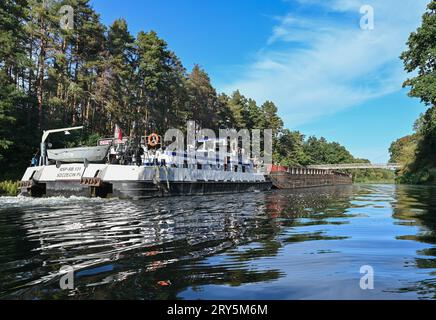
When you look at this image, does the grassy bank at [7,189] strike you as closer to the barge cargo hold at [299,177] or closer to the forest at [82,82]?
the forest at [82,82]

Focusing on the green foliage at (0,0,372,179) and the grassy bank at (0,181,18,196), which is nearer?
the grassy bank at (0,181,18,196)

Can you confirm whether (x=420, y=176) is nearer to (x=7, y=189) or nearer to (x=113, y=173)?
(x=113, y=173)

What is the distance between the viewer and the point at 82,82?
40469 mm

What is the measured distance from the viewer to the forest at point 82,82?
31344 millimetres

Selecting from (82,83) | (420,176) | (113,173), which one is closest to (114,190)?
(113,173)

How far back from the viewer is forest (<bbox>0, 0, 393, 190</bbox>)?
3134 cm

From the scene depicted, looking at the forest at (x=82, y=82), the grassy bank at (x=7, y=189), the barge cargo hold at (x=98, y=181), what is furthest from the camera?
the forest at (x=82, y=82)

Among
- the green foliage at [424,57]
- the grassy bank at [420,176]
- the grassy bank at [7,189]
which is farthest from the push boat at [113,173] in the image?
the grassy bank at [420,176]

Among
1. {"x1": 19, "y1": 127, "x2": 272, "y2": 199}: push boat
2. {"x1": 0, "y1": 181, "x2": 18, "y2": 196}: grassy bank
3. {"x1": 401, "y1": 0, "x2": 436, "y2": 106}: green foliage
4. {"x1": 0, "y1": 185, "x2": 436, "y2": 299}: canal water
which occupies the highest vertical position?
{"x1": 401, "y1": 0, "x2": 436, "y2": 106}: green foliage

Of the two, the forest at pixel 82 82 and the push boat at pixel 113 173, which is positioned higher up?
the forest at pixel 82 82

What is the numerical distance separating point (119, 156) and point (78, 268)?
19617mm

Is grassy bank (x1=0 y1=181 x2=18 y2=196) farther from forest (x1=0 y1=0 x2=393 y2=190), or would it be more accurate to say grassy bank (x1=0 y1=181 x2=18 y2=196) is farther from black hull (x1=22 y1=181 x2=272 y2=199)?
black hull (x1=22 y1=181 x2=272 y2=199)

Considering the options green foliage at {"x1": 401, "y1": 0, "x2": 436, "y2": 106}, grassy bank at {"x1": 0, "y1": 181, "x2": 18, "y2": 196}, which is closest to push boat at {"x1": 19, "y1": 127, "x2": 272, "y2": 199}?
grassy bank at {"x1": 0, "y1": 181, "x2": 18, "y2": 196}
